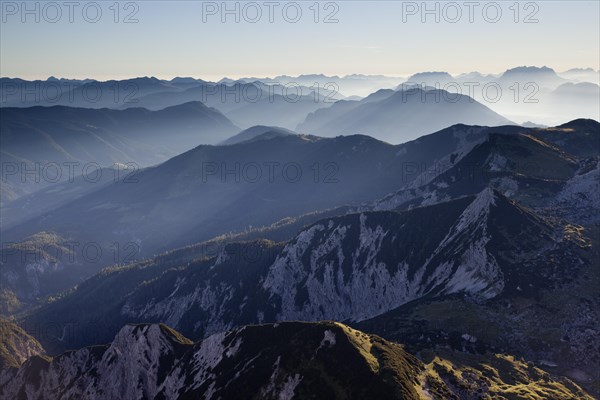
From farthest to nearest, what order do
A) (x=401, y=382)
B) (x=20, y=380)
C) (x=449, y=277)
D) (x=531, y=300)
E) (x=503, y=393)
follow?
1. (x=20, y=380)
2. (x=449, y=277)
3. (x=531, y=300)
4. (x=503, y=393)
5. (x=401, y=382)

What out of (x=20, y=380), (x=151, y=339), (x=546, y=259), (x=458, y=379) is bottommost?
(x=20, y=380)

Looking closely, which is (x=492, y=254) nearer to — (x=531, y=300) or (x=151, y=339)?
(x=531, y=300)

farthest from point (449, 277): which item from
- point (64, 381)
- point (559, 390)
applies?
point (64, 381)

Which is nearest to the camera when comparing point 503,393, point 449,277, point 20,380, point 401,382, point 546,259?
point 401,382

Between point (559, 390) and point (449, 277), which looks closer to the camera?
point (559, 390)

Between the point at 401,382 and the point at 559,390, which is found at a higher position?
the point at 401,382

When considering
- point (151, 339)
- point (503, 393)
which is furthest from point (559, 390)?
point (151, 339)
